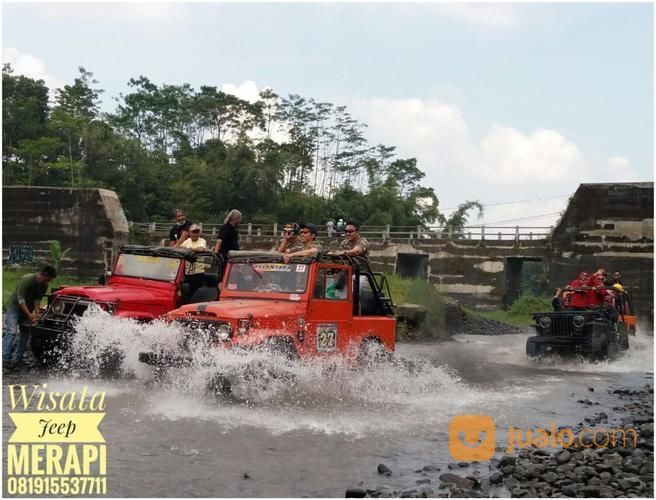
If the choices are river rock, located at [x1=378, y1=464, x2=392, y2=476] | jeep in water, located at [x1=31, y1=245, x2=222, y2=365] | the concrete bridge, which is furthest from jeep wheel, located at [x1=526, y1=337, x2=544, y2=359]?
the concrete bridge

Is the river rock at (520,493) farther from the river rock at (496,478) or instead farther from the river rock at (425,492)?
the river rock at (425,492)

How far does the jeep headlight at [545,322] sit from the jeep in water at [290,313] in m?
6.44

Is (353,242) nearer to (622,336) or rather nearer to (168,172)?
(622,336)

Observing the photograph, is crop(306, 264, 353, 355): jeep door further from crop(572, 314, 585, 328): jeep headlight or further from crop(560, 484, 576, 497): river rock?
crop(572, 314, 585, 328): jeep headlight

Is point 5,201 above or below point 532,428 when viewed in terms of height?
above

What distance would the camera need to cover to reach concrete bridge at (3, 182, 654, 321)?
30.5 m

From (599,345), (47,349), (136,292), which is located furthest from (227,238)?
(599,345)

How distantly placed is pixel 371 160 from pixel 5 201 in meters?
47.6

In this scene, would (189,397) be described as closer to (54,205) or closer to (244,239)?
(54,205)

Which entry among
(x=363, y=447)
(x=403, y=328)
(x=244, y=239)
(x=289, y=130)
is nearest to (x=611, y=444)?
(x=363, y=447)

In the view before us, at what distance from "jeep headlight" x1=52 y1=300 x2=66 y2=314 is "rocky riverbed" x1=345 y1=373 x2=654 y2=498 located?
641 centimetres

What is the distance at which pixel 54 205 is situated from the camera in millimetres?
30672

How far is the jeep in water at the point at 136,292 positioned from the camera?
11.7 metres

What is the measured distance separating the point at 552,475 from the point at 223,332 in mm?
4033
